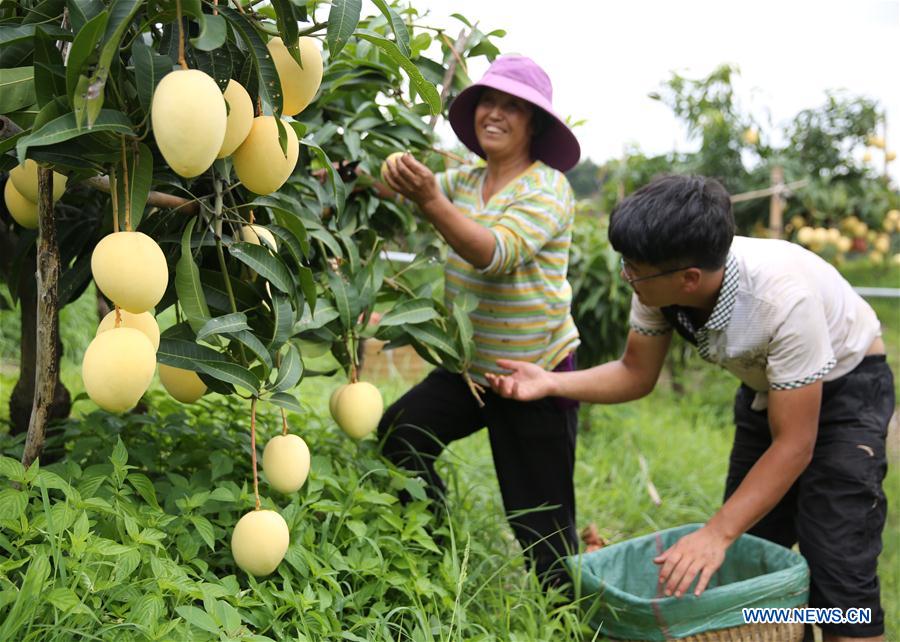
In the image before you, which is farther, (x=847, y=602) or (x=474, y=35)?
(x=474, y=35)

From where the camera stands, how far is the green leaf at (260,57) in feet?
3.06

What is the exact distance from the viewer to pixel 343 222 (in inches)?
64.8

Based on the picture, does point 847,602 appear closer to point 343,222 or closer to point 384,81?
point 343,222

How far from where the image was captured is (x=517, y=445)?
187cm

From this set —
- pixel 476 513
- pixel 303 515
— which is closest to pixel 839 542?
pixel 476 513

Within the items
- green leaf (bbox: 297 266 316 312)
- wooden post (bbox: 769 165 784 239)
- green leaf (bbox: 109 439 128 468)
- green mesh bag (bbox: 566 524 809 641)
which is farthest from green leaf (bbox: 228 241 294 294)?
wooden post (bbox: 769 165 784 239)

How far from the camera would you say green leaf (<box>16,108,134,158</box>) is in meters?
0.84

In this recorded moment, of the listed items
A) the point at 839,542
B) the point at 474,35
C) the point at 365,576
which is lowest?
the point at 839,542

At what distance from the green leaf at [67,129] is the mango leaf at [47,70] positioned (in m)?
0.09

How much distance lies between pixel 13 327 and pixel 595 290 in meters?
2.71

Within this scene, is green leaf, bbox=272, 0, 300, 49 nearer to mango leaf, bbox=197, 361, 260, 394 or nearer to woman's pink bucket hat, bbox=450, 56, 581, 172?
mango leaf, bbox=197, 361, 260, 394

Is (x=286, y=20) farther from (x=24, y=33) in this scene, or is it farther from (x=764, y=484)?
(x=764, y=484)

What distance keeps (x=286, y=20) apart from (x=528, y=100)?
3.06 feet

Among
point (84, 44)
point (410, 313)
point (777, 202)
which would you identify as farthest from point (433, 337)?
point (777, 202)
